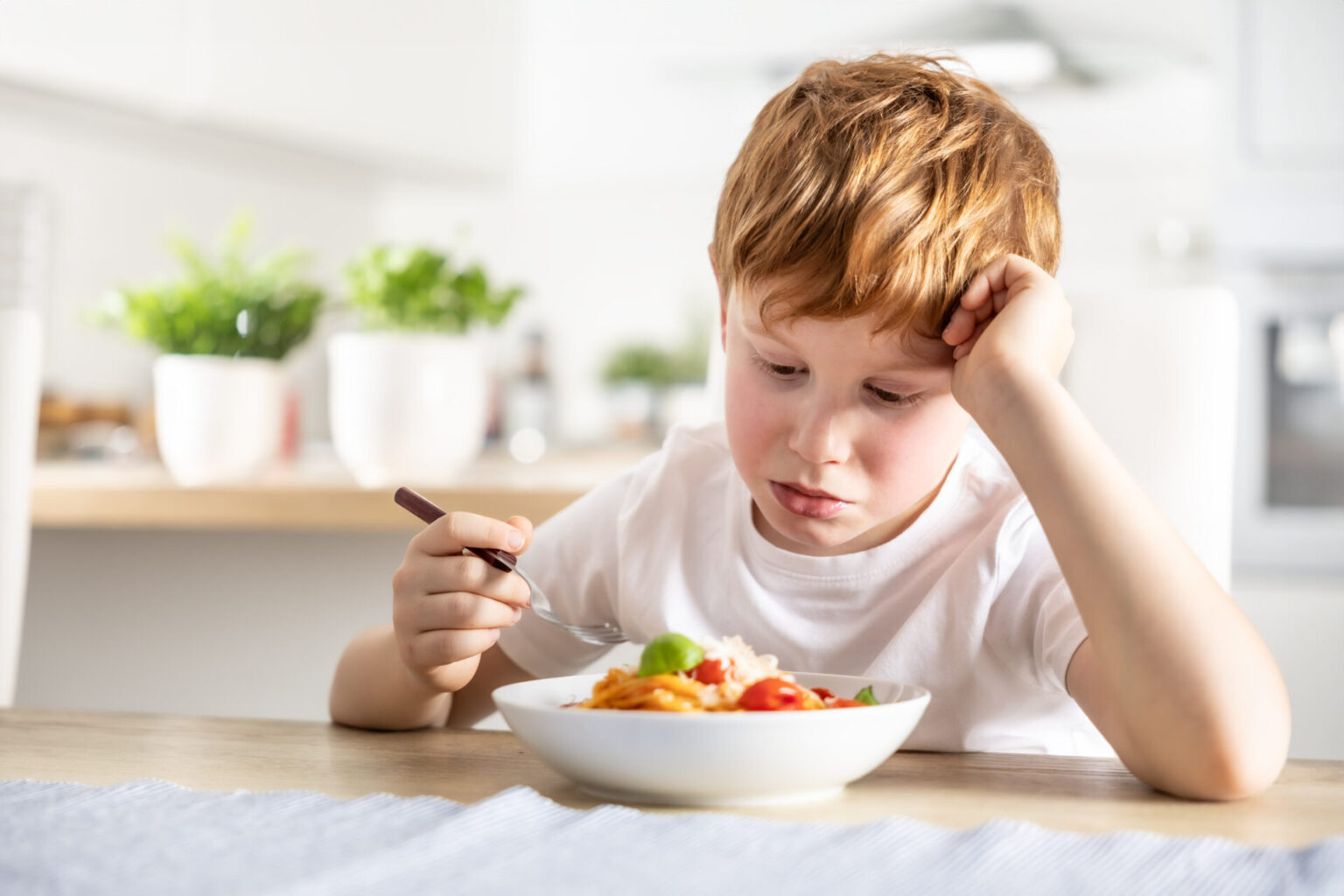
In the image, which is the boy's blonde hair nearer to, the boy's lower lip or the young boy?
the young boy

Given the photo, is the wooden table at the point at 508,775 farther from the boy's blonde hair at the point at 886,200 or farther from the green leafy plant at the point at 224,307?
the green leafy plant at the point at 224,307

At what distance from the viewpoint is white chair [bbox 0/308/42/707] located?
1091 mm

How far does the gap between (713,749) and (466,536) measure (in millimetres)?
241

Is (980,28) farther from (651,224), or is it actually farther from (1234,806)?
(1234,806)

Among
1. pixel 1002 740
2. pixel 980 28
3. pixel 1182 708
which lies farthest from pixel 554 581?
pixel 980 28

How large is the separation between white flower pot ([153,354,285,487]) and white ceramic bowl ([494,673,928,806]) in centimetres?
106

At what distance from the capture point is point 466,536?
74cm

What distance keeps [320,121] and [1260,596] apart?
8.65 ft

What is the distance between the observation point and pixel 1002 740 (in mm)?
892

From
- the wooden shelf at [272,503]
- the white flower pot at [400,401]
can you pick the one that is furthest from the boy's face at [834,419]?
the white flower pot at [400,401]

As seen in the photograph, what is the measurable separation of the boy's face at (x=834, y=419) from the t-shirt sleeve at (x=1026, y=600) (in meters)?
0.08

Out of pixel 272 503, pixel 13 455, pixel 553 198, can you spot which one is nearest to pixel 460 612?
pixel 13 455

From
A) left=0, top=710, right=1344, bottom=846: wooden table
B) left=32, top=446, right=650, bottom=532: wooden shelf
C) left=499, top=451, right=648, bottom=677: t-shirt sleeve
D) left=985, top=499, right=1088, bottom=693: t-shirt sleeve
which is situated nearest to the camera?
left=0, top=710, right=1344, bottom=846: wooden table

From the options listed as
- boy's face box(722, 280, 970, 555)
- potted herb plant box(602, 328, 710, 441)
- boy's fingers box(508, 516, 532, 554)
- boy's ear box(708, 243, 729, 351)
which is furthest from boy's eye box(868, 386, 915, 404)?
potted herb plant box(602, 328, 710, 441)
